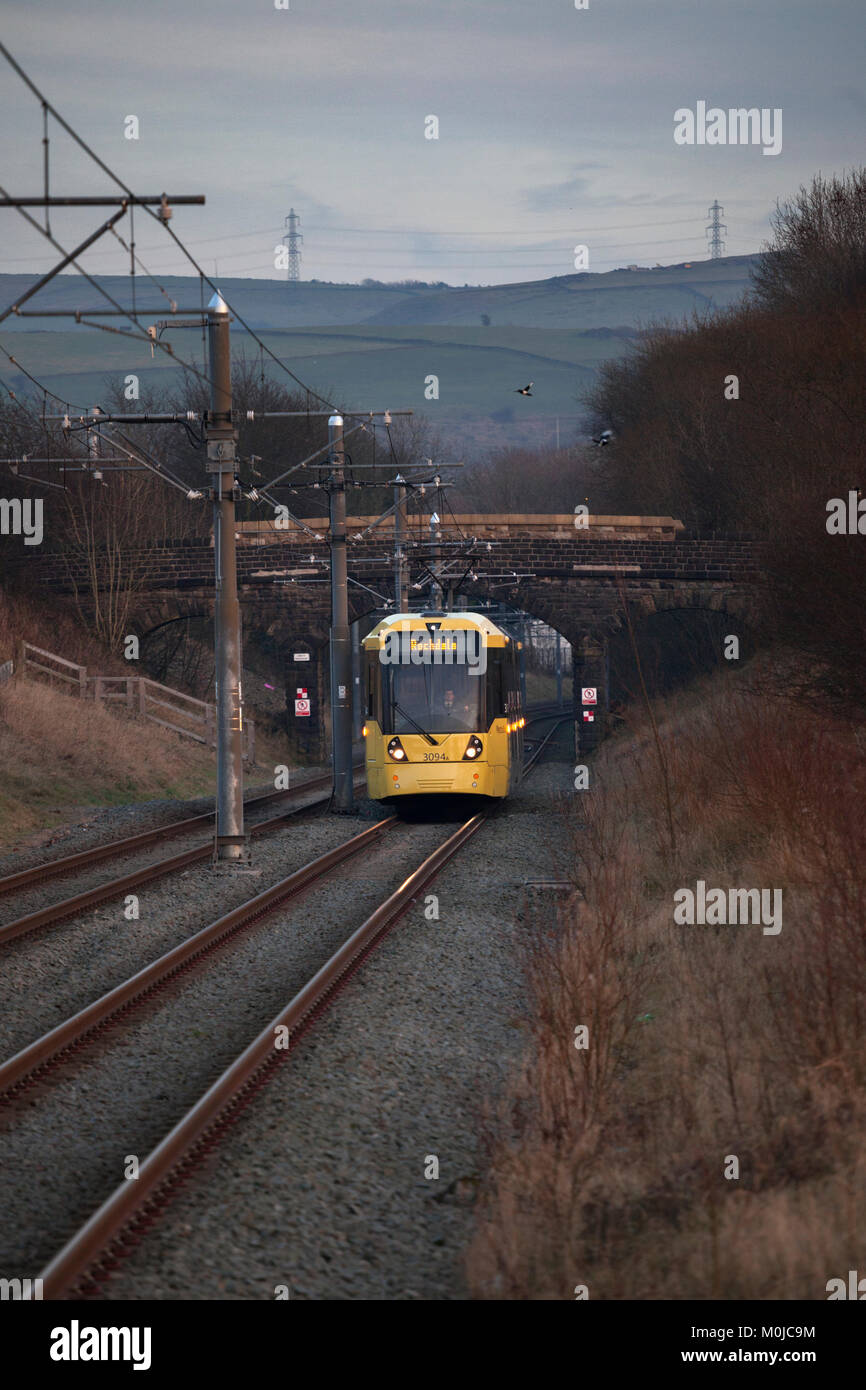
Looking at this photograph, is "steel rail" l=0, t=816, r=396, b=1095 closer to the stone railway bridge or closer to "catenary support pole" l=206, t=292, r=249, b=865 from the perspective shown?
"catenary support pole" l=206, t=292, r=249, b=865

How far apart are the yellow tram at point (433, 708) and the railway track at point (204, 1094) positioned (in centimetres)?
679

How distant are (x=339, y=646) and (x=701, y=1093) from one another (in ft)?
64.4

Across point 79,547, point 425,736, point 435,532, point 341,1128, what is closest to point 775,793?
point 341,1128

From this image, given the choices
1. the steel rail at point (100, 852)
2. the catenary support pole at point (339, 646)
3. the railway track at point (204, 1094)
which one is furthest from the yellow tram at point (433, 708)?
the railway track at point (204, 1094)

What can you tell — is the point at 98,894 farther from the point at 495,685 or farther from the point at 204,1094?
the point at 495,685

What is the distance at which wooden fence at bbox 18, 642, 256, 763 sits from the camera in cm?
3800

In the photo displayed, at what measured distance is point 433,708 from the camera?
2402 cm

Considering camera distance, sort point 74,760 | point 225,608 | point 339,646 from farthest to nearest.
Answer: point 74,760
point 339,646
point 225,608

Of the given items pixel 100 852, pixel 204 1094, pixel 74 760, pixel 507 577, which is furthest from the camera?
pixel 507 577

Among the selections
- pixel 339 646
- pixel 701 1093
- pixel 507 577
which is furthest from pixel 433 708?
pixel 507 577

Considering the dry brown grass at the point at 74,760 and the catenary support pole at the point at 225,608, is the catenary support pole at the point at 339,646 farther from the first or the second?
the catenary support pole at the point at 225,608

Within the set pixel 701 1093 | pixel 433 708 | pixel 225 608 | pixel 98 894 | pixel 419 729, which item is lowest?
pixel 98 894

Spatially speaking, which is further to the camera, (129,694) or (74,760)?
(129,694)

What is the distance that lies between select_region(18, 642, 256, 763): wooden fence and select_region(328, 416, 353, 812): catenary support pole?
33.2 feet
